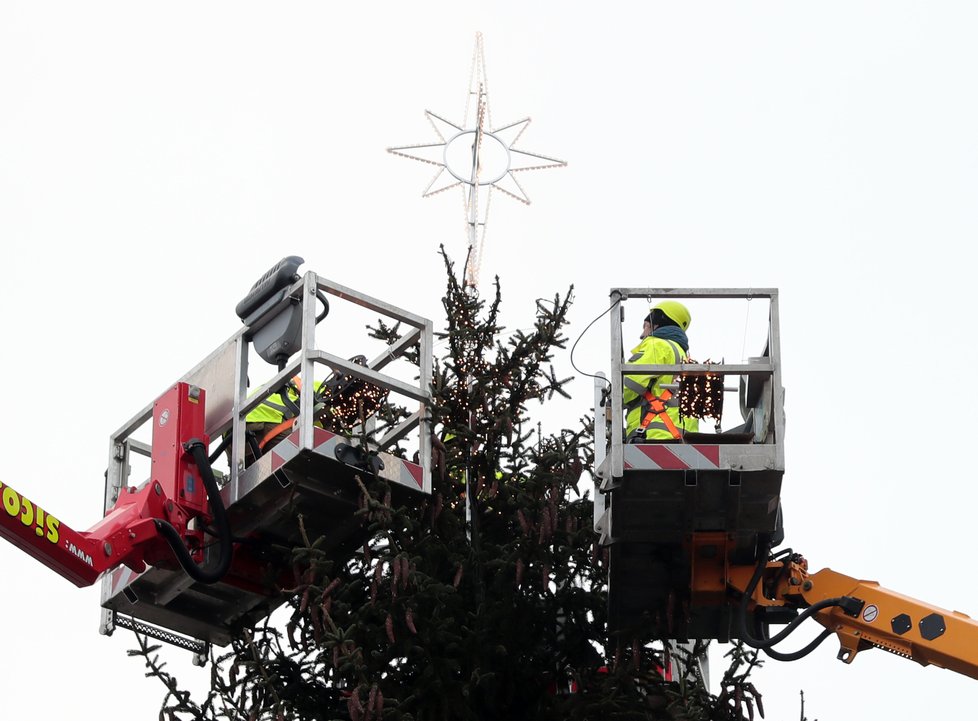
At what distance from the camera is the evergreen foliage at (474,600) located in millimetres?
15414

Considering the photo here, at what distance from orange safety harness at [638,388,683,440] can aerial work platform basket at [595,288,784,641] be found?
0.16m

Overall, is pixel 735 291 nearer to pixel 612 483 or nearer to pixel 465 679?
pixel 612 483

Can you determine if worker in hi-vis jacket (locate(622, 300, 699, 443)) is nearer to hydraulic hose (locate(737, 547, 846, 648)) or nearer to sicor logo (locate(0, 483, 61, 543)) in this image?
hydraulic hose (locate(737, 547, 846, 648))

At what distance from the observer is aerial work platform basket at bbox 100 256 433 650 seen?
1538 cm

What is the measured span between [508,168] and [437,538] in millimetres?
6816

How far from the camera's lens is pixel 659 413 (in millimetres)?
15133

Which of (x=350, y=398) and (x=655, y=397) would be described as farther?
(x=350, y=398)

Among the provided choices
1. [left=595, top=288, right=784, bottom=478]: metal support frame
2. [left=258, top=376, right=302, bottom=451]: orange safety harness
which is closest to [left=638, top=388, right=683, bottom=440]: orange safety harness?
[left=595, top=288, right=784, bottom=478]: metal support frame

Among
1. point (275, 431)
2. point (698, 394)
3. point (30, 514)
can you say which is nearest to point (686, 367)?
point (698, 394)

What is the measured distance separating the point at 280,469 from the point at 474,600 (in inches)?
85.7

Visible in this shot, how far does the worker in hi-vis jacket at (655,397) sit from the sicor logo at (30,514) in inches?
166

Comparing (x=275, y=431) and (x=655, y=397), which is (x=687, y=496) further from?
(x=275, y=431)

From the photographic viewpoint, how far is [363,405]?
15969 millimetres

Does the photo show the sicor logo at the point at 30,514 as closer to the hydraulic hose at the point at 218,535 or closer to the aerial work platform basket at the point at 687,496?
the hydraulic hose at the point at 218,535
